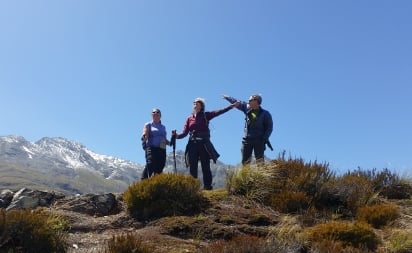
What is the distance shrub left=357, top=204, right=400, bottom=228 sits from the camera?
8.34 metres

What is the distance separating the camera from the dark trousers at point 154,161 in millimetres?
12070

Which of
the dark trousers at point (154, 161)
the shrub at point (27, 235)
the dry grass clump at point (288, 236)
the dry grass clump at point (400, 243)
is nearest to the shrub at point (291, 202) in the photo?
the dry grass clump at point (288, 236)

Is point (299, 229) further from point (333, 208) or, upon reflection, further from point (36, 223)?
point (36, 223)

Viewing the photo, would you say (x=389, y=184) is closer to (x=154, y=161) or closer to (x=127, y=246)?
(x=154, y=161)

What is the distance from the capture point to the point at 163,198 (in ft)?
29.0

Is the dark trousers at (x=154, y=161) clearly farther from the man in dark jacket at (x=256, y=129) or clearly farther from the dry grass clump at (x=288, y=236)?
the dry grass clump at (x=288, y=236)

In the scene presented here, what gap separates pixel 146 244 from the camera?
6.62m

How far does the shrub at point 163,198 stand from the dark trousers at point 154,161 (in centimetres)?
290

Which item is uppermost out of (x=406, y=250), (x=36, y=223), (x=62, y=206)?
(x=62, y=206)

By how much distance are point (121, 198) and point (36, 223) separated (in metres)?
3.09

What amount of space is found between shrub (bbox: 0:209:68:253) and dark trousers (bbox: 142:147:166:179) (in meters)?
5.18

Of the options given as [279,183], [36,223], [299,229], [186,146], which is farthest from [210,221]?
[186,146]

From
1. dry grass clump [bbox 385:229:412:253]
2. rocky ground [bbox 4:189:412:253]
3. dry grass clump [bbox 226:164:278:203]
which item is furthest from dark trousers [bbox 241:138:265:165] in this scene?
dry grass clump [bbox 385:229:412:253]

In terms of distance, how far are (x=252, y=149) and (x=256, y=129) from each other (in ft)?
1.58
